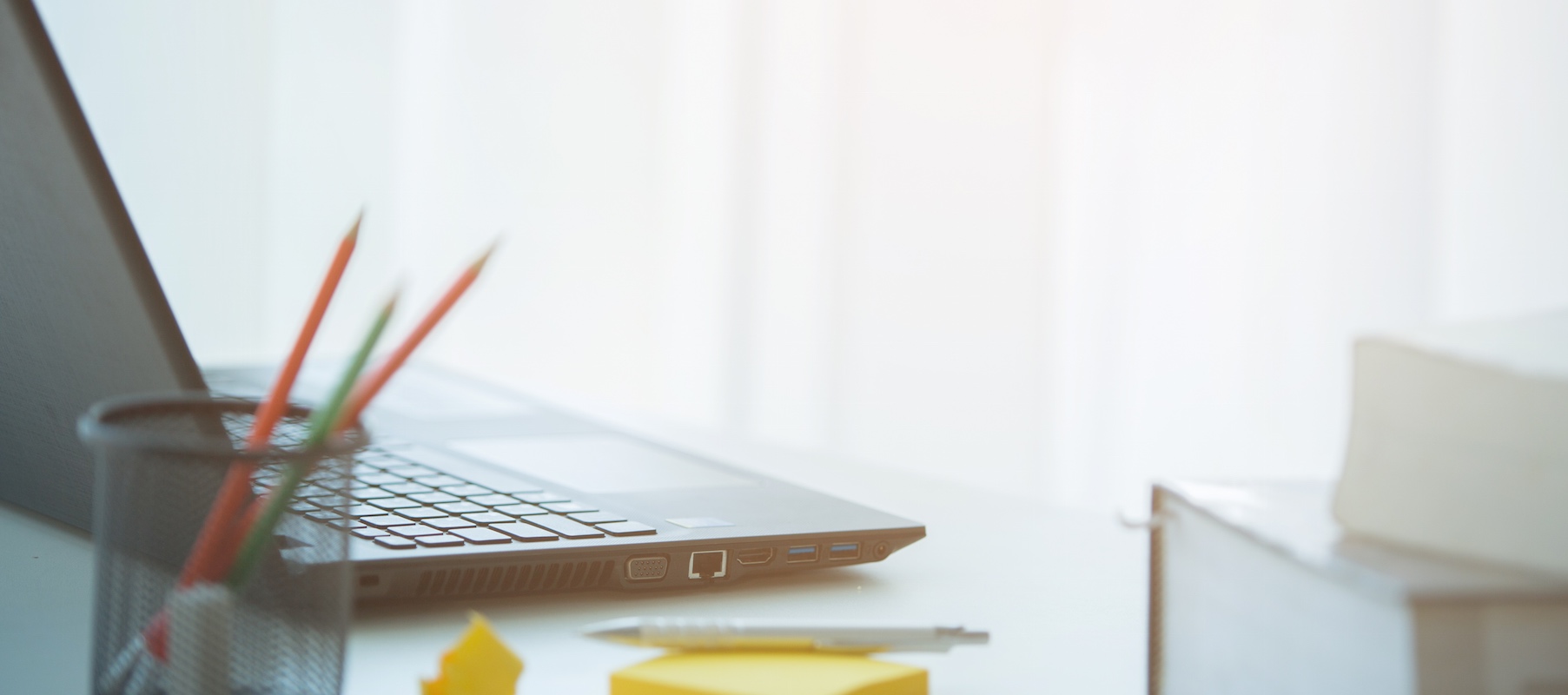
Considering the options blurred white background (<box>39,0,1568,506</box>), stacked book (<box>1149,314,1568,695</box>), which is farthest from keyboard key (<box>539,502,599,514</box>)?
blurred white background (<box>39,0,1568,506</box>)

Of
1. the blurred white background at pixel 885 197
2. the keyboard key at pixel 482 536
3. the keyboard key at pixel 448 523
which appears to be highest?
the blurred white background at pixel 885 197

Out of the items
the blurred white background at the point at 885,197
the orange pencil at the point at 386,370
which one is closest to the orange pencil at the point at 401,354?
the orange pencil at the point at 386,370

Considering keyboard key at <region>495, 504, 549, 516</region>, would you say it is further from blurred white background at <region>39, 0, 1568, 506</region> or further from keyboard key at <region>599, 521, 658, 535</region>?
blurred white background at <region>39, 0, 1568, 506</region>

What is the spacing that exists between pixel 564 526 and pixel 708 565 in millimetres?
58

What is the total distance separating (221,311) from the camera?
6.00ft

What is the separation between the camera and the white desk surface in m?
0.43

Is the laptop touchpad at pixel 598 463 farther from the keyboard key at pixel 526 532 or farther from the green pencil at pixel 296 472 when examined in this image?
the green pencil at pixel 296 472

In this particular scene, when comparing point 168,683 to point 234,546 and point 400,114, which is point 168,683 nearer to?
point 234,546

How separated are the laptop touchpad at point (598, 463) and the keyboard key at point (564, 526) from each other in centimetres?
7

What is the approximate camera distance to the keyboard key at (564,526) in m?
0.50

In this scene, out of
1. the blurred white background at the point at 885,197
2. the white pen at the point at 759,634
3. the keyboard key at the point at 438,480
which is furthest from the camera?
the blurred white background at the point at 885,197

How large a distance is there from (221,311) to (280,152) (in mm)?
234

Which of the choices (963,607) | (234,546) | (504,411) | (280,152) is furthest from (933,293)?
(234,546)

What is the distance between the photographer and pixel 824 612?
1.69 feet
